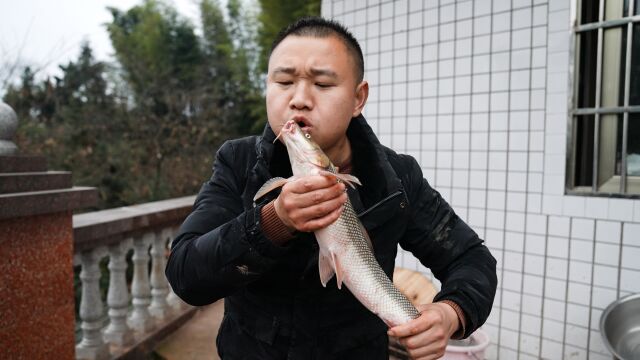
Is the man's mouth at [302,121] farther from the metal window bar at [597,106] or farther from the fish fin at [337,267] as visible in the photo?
the metal window bar at [597,106]

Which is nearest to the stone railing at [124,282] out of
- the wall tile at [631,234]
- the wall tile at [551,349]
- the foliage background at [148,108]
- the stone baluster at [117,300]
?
the stone baluster at [117,300]

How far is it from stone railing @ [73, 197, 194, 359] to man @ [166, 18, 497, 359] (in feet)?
7.05

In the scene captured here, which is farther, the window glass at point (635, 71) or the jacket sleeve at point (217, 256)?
the window glass at point (635, 71)

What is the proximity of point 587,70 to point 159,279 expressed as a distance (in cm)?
472

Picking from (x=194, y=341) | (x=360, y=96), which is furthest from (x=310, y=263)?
(x=194, y=341)

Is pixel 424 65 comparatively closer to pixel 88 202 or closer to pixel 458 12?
pixel 458 12

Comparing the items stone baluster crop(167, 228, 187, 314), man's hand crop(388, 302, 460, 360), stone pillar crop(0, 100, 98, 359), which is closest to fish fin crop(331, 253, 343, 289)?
man's hand crop(388, 302, 460, 360)

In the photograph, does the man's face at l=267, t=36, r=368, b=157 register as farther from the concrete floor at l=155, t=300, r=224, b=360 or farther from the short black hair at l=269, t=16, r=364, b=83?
the concrete floor at l=155, t=300, r=224, b=360

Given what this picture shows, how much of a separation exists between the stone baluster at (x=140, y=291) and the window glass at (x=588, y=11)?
465 centimetres

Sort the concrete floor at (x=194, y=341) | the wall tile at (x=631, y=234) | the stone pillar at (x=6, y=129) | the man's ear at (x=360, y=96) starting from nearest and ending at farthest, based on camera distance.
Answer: the man's ear at (x=360, y=96) → the stone pillar at (x=6, y=129) → the wall tile at (x=631, y=234) → the concrete floor at (x=194, y=341)

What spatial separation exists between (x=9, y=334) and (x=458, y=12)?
15.3ft

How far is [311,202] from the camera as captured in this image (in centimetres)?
138

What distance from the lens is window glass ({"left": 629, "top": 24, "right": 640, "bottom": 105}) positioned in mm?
3713

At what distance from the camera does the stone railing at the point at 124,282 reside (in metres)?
3.68
